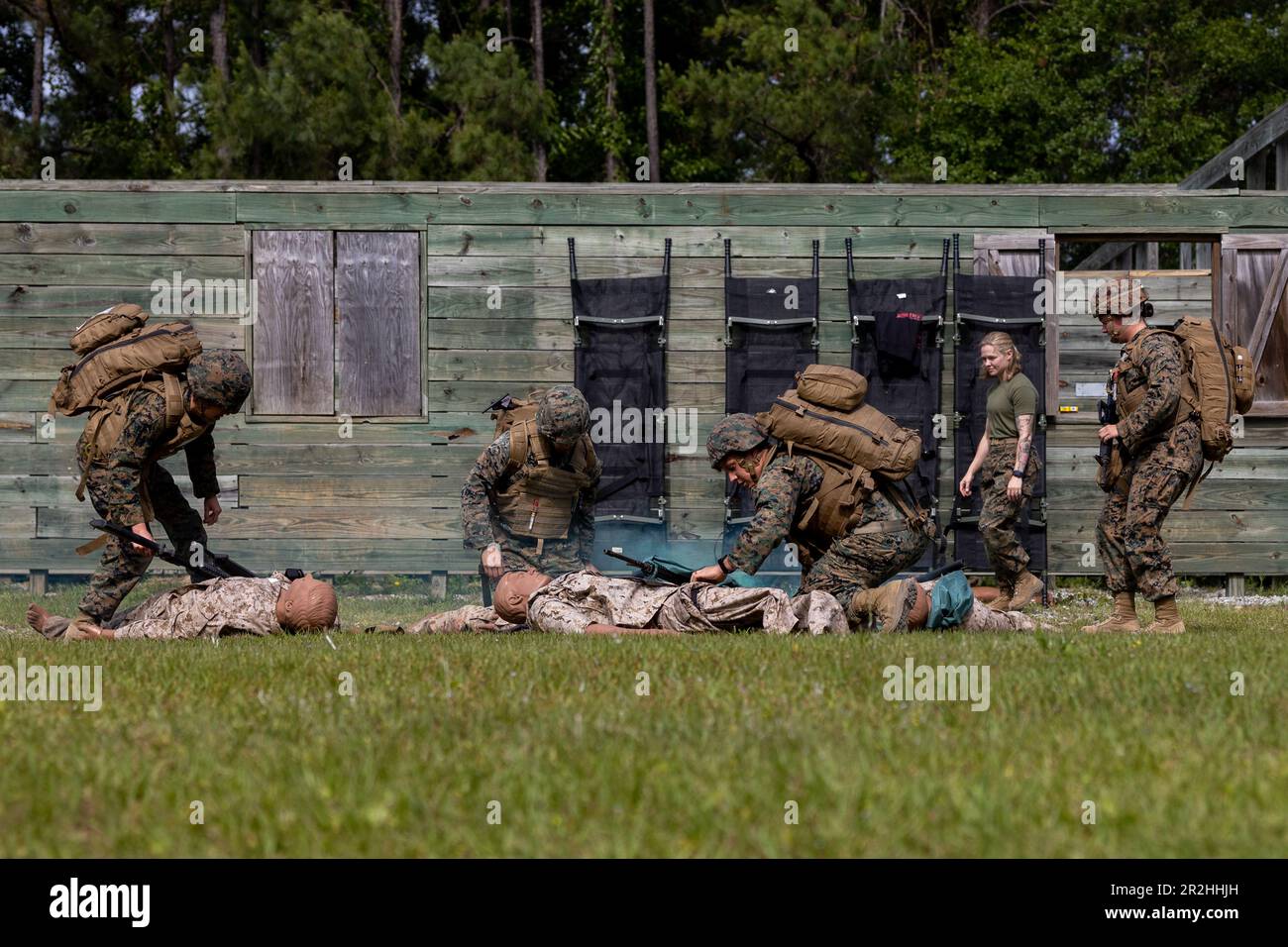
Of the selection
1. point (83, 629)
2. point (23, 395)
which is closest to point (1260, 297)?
point (83, 629)

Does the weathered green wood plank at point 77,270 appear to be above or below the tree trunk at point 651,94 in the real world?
below

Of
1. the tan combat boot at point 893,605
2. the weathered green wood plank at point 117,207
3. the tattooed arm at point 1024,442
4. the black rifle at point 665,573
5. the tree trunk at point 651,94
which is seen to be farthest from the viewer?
the tree trunk at point 651,94

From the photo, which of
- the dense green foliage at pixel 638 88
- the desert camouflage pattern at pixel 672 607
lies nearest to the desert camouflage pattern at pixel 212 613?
the desert camouflage pattern at pixel 672 607

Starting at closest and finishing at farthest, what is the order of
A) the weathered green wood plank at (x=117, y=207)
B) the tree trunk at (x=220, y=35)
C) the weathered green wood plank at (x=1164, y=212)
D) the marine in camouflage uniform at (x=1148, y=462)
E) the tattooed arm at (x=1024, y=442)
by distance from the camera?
the marine in camouflage uniform at (x=1148, y=462) → the tattooed arm at (x=1024, y=442) → the weathered green wood plank at (x=117, y=207) → the weathered green wood plank at (x=1164, y=212) → the tree trunk at (x=220, y=35)

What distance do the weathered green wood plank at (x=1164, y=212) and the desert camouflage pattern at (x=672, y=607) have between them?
21.3 ft

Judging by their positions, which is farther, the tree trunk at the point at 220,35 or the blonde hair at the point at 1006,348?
the tree trunk at the point at 220,35

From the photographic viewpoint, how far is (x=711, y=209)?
13742mm

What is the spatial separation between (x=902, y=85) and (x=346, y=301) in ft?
62.5

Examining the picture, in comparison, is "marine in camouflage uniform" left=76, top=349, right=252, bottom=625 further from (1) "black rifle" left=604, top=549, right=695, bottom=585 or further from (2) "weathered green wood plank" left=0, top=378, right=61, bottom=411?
(2) "weathered green wood plank" left=0, top=378, right=61, bottom=411

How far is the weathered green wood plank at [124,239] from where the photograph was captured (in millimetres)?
13578

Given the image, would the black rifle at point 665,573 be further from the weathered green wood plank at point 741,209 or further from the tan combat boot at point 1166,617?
the weathered green wood plank at point 741,209

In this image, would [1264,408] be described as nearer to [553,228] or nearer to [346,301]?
[553,228]

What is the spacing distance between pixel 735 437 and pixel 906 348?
457cm
